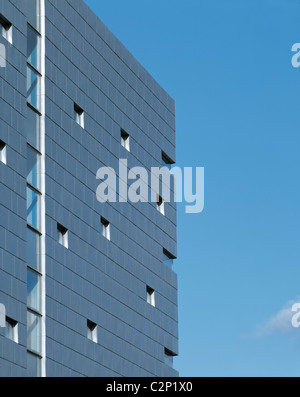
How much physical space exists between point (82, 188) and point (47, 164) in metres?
4.41

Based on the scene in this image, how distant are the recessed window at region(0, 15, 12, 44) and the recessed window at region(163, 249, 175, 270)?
72.5ft

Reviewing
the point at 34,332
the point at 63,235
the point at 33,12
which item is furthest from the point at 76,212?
the point at 33,12

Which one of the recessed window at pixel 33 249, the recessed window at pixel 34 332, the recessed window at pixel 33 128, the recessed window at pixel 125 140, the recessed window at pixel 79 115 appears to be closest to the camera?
the recessed window at pixel 34 332

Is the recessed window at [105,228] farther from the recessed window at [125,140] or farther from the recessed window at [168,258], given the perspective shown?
the recessed window at [168,258]

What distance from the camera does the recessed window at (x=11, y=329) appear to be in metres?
45.3

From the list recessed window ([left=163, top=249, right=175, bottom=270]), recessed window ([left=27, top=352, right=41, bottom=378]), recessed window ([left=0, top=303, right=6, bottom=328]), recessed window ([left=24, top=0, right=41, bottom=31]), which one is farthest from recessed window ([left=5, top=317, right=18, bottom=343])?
recessed window ([left=163, top=249, right=175, bottom=270])

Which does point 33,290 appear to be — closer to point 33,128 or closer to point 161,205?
point 33,128

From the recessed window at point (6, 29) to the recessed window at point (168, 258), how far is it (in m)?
22.1

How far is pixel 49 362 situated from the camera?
4856cm

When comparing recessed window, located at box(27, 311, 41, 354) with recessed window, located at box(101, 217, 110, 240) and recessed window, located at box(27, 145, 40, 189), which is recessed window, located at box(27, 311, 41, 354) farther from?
recessed window, located at box(101, 217, 110, 240)

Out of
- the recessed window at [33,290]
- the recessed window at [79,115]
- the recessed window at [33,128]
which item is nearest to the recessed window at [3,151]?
the recessed window at [33,128]

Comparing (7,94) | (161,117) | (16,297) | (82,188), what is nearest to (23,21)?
(7,94)

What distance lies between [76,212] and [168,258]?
15.1 m
